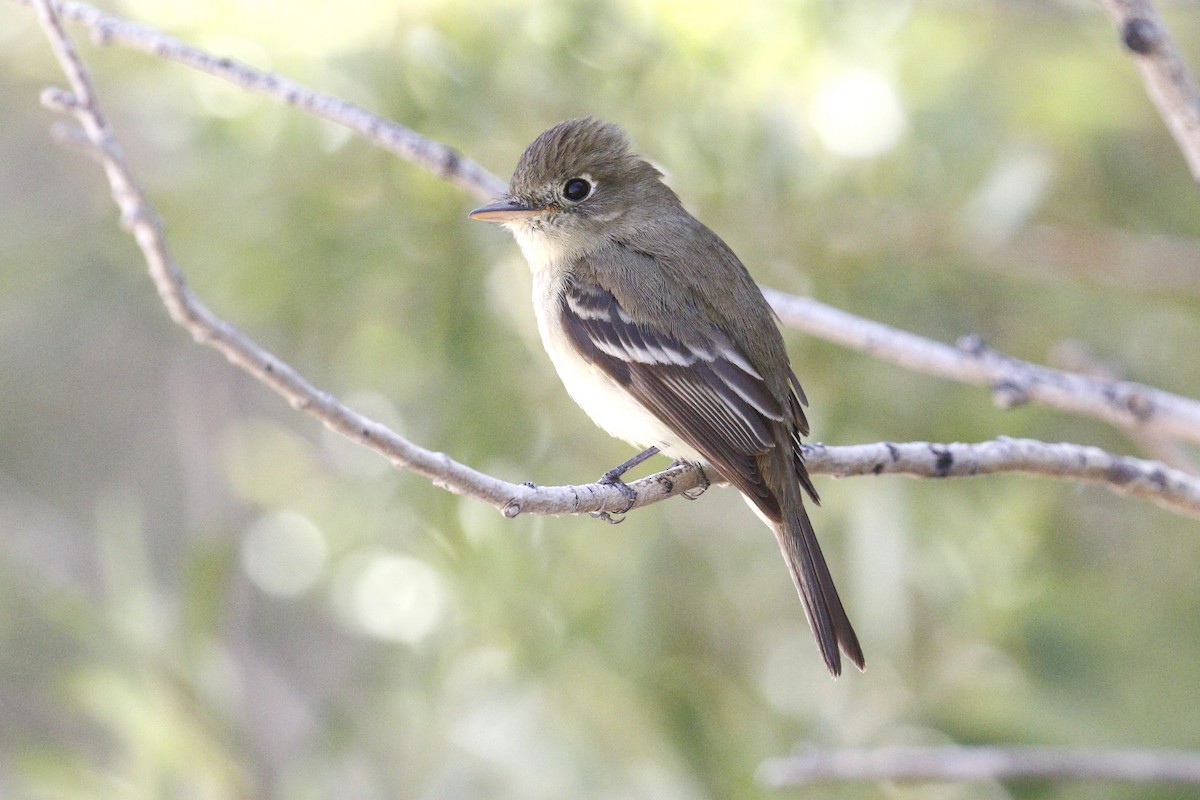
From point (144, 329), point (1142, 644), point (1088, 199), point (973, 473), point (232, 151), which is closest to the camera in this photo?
point (973, 473)

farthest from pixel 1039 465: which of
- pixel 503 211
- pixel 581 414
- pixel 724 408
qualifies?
pixel 581 414

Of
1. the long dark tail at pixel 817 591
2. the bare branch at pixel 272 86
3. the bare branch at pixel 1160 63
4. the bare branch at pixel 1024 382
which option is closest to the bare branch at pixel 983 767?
the long dark tail at pixel 817 591

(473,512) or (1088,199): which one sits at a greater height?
(1088,199)

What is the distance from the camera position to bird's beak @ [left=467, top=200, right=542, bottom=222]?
3.22 meters

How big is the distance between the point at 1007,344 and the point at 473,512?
1786 millimetres

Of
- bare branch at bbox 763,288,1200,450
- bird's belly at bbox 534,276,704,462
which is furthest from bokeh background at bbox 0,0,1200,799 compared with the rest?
bare branch at bbox 763,288,1200,450

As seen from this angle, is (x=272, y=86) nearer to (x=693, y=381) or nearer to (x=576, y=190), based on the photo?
(x=576, y=190)

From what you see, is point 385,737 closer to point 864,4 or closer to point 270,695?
point 270,695

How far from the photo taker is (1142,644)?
3.65m

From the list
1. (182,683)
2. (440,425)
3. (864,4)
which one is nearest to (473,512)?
(440,425)

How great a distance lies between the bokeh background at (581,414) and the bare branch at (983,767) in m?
0.64

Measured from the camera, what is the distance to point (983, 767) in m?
2.97

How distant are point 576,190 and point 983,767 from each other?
1751 millimetres

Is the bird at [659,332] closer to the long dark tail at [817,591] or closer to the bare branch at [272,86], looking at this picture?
the long dark tail at [817,591]
